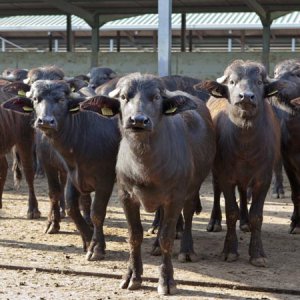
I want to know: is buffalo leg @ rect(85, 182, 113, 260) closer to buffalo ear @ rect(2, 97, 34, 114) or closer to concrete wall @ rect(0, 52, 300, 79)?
buffalo ear @ rect(2, 97, 34, 114)

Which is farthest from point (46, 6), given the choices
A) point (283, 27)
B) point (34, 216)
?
point (34, 216)

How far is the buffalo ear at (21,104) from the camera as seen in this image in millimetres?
6484

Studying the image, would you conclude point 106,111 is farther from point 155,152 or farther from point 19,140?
point 19,140

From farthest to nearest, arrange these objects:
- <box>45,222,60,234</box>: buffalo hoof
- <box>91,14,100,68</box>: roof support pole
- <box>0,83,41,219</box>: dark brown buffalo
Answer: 1. <box>91,14,100,68</box>: roof support pole
2. <box>0,83,41,219</box>: dark brown buffalo
3. <box>45,222,60,234</box>: buffalo hoof

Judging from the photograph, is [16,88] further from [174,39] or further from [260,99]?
[174,39]

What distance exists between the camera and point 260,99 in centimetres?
626

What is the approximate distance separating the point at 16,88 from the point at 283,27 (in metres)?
17.7

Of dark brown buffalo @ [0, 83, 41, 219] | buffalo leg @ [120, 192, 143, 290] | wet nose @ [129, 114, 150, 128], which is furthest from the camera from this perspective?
dark brown buffalo @ [0, 83, 41, 219]

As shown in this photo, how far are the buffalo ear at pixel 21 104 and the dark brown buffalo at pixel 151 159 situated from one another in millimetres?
1065

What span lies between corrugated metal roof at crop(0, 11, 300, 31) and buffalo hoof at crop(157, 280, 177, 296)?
731 inches

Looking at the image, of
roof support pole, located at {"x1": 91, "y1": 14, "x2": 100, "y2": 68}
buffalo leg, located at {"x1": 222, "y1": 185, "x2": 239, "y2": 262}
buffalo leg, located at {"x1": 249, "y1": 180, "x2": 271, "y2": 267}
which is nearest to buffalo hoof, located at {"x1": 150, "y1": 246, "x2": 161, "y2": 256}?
buffalo leg, located at {"x1": 222, "y1": 185, "x2": 239, "y2": 262}

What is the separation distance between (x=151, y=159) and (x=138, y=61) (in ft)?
41.2

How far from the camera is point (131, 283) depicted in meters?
5.51

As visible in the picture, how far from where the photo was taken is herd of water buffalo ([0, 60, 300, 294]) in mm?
5355
